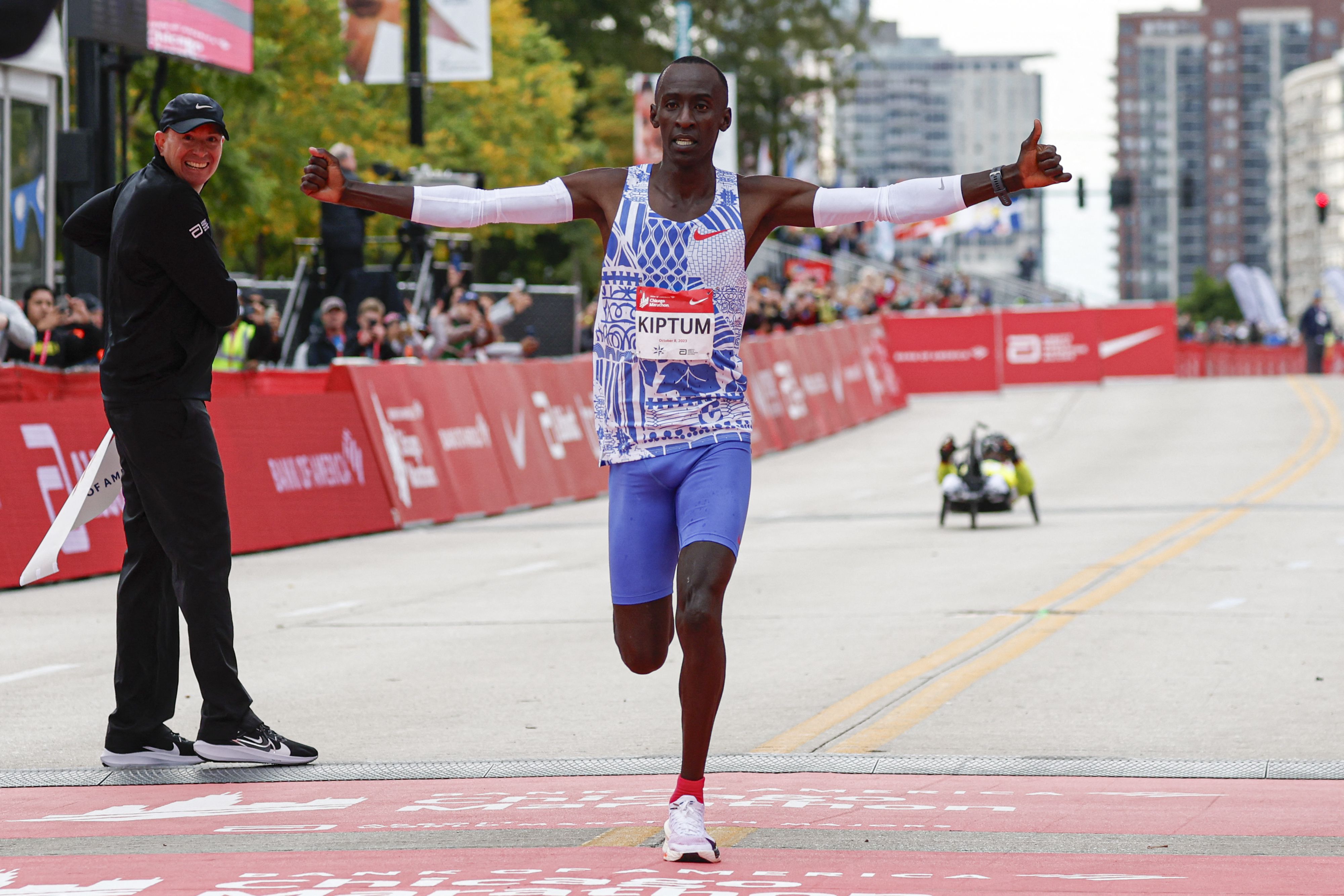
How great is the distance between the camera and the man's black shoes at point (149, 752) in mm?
7086

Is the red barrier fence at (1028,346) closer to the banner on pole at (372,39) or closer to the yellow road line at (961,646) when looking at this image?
the banner on pole at (372,39)

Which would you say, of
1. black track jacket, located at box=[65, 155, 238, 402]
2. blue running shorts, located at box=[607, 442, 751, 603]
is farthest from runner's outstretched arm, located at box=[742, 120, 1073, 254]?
black track jacket, located at box=[65, 155, 238, 402]

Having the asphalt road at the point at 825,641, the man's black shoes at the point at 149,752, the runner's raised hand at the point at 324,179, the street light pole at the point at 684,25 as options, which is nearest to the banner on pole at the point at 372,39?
the asphalt road at the point at 825,641

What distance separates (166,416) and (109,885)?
2.09 meters

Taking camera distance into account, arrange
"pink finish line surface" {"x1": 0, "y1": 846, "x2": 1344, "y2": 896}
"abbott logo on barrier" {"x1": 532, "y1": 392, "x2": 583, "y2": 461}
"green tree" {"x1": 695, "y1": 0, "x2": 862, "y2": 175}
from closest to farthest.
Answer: "pink finish line surface" {"x1": 0, "y1": 846, "x2": 1344, "y2": 896}
"abbott logo on barrier" {"x1": 532, "y1": 392, "x2": 583, "y2": 461}
"green tree" {"x1": 695, "y1": 0, "x2": 862, "y2": 175}

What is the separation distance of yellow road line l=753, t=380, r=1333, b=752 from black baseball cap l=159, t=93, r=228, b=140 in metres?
2.90

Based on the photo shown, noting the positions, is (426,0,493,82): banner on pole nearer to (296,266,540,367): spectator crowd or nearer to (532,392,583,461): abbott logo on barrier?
(296,266,540,367): spectator crowd

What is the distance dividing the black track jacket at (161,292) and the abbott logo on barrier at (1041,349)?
40.2m

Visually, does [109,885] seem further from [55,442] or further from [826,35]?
[826,35]

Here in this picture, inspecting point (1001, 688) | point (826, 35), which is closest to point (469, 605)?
point (1001, 688)

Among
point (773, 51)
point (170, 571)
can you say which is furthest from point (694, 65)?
point (773, 51)

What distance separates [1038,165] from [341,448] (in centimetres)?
1345

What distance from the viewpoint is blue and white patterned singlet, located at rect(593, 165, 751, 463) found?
5738 millimetres

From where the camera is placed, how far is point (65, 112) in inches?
852
